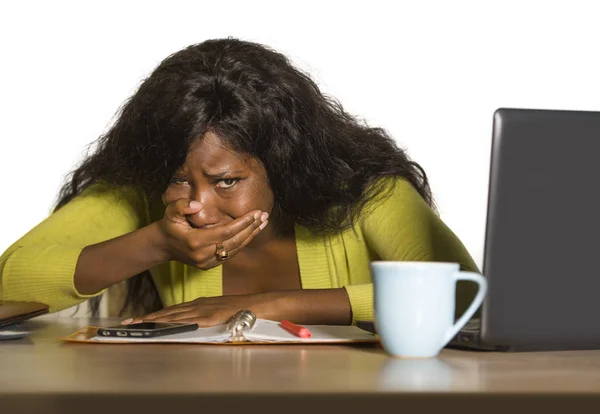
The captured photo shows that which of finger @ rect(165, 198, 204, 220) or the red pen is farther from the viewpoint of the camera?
finger @ rect(165, 198, 204, 220)

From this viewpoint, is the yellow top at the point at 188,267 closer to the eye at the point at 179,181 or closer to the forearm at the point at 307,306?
the forearm at the point at 307,306

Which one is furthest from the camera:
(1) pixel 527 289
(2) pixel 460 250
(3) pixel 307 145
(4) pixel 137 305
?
(4) pixel 137 305

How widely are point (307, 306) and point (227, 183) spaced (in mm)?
340

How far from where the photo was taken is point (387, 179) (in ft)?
5.76

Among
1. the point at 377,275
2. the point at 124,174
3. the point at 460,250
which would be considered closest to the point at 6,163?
the point at 124,174

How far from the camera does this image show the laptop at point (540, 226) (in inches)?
33.1

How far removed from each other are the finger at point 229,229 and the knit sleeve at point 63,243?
9.1 inches

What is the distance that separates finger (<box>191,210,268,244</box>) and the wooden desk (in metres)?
0.49

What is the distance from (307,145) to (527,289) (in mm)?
860

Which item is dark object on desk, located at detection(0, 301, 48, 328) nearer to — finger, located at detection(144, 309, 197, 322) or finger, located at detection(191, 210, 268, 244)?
finger, located at detection(144, 309, 197, 322)

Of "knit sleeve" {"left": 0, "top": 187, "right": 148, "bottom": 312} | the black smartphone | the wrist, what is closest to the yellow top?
"knit sleeve" {"left": 0, "top": 187, "right": 148, "bottom": 312}

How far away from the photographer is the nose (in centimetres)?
150

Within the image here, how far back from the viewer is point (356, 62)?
280cm

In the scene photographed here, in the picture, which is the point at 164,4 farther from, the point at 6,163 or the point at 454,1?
the point at 454,1
